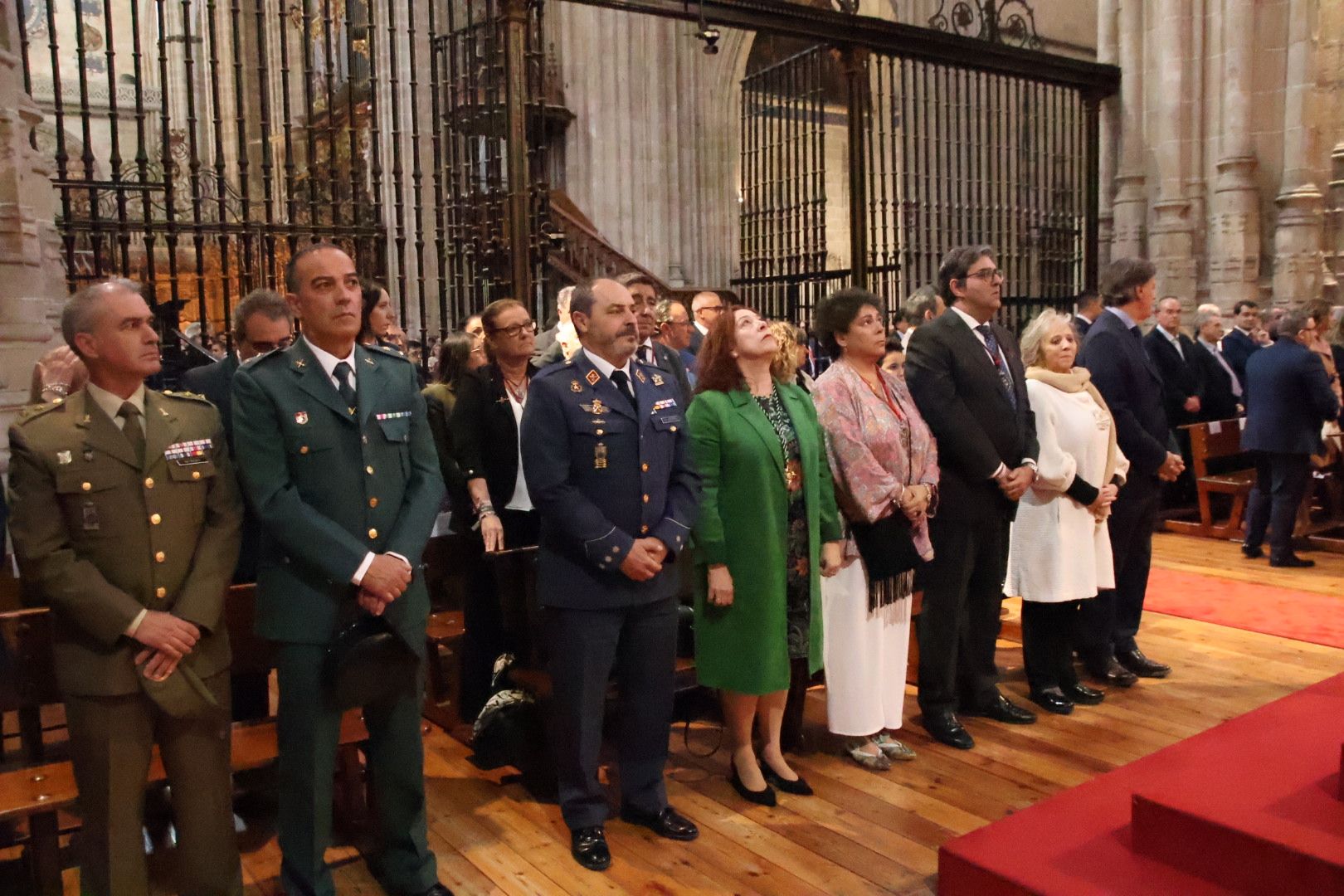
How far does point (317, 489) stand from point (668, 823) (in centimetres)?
135

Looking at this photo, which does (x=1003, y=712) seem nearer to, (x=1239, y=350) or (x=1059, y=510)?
(x=1059, y=510)

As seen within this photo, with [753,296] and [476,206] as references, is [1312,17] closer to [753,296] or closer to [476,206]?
[753,296]

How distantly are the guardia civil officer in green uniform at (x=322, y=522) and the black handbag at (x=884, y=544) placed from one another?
4.63ft

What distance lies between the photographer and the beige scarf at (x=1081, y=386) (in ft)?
13.2

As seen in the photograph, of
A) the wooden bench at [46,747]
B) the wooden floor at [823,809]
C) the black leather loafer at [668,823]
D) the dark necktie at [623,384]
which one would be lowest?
the wooden floor at [823,809]

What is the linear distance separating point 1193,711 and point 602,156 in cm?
793

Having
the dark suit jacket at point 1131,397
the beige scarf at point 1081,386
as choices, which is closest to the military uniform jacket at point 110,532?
the beige scarf at point 1081,386

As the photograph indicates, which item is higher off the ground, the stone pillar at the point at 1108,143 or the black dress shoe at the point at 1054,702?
the stone pillar at the point at 1108,143

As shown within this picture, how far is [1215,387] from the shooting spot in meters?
7.35

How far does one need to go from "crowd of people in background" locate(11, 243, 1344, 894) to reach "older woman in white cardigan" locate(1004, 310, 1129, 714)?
0.04 feet

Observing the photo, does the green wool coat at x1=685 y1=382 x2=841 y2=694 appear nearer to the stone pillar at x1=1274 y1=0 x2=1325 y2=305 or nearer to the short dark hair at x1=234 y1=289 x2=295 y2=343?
the short dark hair at x1=234 y1=289 x2=295 y2=343

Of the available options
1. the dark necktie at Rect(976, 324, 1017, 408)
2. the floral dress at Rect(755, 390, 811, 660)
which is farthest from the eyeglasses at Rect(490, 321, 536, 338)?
the dark necktie at Rect(976, 324, 1017, 408)

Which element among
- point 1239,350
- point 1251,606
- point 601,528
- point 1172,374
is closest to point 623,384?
point 601,528

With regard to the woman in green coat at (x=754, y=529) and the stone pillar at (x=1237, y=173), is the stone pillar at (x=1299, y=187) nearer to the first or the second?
the stone pillar at (x=1237, y=173)
